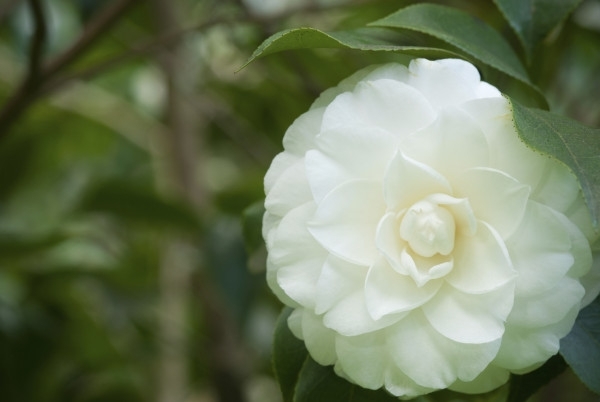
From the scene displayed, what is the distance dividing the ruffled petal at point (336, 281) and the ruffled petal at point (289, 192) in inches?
1.6

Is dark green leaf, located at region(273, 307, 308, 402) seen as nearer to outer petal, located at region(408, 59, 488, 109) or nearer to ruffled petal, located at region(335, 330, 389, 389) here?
ruffled petal, located at region(335, 330, 389, 389)

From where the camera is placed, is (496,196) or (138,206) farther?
(138,206)

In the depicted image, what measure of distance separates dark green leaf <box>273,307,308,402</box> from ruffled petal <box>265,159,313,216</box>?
0.28ft

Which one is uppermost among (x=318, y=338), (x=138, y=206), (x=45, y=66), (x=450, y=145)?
(x=450, y=145)

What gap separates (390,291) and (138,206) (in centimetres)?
70

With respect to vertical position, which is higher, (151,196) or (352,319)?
(352,319)

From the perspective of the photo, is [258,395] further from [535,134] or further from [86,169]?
[535,134]

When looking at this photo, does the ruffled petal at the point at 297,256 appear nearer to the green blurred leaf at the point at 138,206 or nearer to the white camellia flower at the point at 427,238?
the white camellia flower at the point at 427,238

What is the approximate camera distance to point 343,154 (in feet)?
1.55

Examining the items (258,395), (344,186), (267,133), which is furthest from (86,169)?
(344,186)

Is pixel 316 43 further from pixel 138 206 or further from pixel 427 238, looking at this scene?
pixel 138 206

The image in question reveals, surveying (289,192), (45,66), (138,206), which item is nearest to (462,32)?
(289,192)

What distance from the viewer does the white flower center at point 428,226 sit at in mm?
474

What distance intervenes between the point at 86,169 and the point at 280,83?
0.35 metres
